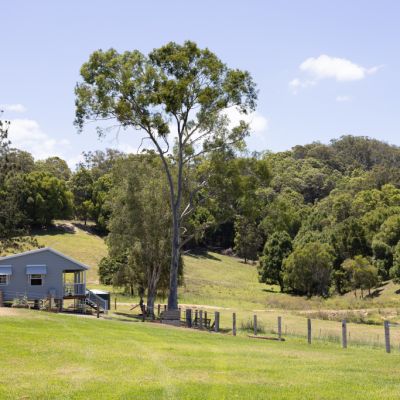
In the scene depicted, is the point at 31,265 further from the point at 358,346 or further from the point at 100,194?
the point at 100,194

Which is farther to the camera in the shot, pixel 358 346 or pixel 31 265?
pixel 31 265

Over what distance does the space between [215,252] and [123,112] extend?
75082mm

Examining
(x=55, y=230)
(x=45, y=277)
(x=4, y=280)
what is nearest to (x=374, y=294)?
(x=45, y=277)

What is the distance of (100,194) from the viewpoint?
104m

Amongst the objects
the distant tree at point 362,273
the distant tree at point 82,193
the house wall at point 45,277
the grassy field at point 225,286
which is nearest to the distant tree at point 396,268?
the grassy field at point 225,286

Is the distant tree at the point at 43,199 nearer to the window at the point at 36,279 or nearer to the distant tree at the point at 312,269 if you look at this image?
the distant tree at the point at 312,269

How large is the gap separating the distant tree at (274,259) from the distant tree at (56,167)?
55.2m

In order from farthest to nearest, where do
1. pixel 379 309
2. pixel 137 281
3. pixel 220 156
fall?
pixel 379 309
pixel 137 281
pixel 220 156

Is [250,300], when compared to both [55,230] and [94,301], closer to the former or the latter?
[94,301]

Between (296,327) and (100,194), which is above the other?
(100,194)

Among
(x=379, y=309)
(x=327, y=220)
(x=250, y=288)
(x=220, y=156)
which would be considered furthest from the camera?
(x=327, y=220)

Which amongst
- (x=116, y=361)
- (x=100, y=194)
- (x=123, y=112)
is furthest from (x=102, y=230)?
(x=116, y=361)

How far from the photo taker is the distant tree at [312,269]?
235ft

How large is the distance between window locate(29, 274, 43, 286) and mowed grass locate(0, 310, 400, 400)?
75.1 feet
